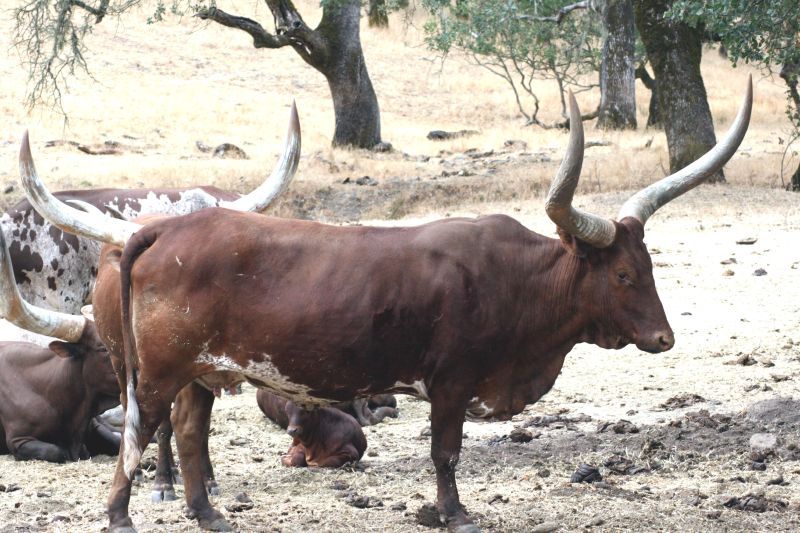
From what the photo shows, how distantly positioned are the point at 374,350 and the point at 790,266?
7.05 metres

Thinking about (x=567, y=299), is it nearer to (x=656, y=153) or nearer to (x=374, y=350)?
(x=374, y=350)

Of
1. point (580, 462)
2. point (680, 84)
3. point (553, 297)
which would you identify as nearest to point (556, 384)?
point (580, 462)

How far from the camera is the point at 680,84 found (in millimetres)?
16547

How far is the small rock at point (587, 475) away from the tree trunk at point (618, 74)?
839 inches

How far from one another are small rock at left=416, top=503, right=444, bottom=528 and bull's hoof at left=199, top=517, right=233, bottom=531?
2.97 ft

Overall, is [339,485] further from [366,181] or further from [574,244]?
[366,181]

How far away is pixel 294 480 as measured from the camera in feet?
21.7

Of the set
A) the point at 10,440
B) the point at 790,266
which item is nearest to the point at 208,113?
the point at 790,266

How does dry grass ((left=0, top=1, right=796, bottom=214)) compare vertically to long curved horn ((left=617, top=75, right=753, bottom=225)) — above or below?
below

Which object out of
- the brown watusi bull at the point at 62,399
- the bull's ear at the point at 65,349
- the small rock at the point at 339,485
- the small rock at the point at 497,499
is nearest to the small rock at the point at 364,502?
the small rock at the point at 339,485

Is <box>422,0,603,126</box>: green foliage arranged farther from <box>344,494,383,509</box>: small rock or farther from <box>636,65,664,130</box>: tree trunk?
<box>344,494,383,509</box>: small rock

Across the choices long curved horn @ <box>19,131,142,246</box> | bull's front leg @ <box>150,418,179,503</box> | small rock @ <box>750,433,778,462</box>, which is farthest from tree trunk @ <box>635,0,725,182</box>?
long curved horn @ <box>19,131,142,246</box>

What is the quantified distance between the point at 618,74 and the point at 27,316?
2236 cm

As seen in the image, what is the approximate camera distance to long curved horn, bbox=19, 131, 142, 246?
233 inches
